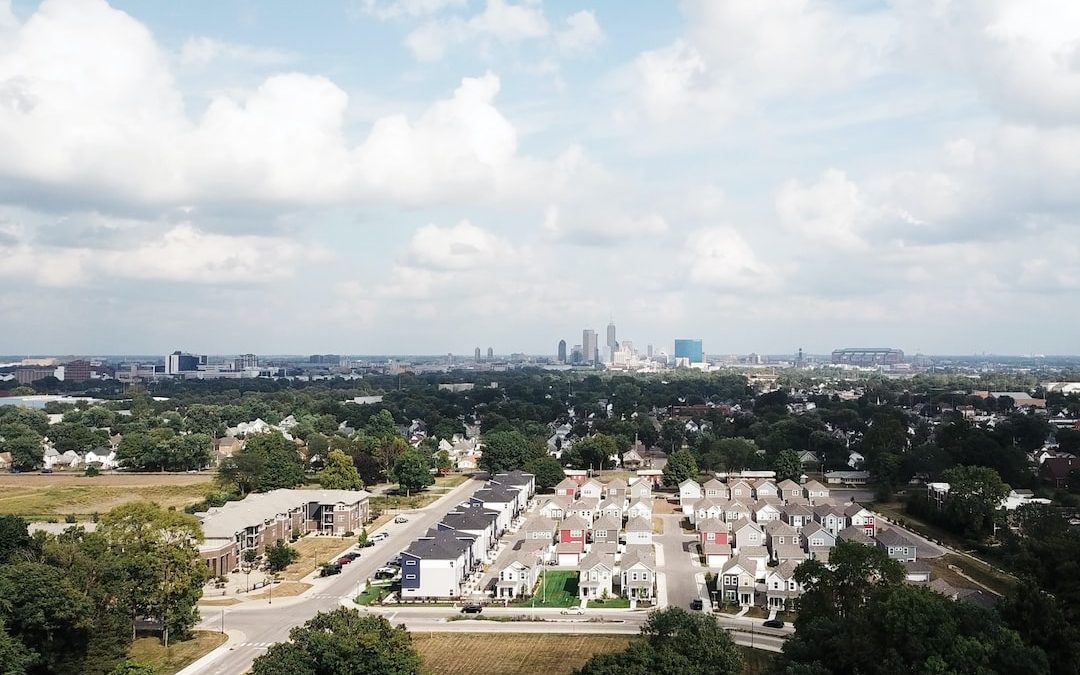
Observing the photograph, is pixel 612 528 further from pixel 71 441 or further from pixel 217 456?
pixel 71 441

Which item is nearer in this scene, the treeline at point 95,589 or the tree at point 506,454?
the treeline at point 95,589

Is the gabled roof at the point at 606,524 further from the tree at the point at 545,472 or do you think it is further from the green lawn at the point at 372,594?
the tree at the point at 545,472

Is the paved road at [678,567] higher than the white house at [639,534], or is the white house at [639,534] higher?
the white house at [639,534]

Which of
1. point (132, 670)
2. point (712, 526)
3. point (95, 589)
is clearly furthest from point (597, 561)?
point (95, 589)

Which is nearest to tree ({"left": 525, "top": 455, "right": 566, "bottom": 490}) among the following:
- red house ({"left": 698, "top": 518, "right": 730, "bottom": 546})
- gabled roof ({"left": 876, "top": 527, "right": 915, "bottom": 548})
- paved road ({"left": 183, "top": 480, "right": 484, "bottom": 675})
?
paved road ({"left": 183, "top": 480, "right": 484, "bottom": 675})

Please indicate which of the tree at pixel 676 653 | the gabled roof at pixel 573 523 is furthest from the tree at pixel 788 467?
the tree at pixel 676 653

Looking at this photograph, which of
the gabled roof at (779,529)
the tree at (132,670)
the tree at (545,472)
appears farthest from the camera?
the tree at (545,472)

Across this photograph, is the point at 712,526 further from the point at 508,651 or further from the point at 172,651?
the point at 172,651

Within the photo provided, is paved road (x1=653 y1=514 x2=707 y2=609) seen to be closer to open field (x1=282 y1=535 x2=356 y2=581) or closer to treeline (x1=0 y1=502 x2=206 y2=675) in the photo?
open field (x1=282 y1=535 x2=356 y2=581)

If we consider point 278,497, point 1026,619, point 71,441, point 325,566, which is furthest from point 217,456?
point 1026,619
